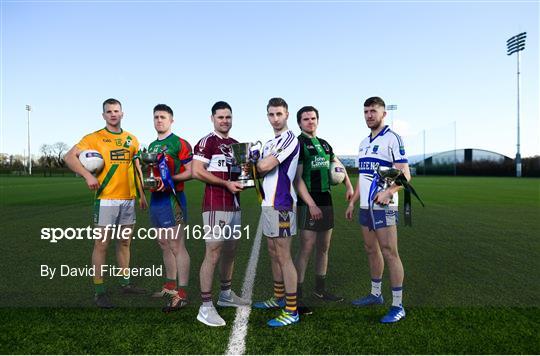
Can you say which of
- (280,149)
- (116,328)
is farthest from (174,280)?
(280,149)

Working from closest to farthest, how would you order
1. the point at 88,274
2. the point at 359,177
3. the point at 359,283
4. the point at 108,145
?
the point at 359,177 < the point at 108,145 < the point at 359,283 < the point at 88,274

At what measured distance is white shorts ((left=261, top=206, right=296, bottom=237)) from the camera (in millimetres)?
3977

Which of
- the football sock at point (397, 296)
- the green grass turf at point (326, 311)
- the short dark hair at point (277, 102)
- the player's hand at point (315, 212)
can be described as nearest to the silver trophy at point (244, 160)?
the short dark hair at point (277, 102)

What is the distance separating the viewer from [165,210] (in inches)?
181

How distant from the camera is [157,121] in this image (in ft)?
15.1

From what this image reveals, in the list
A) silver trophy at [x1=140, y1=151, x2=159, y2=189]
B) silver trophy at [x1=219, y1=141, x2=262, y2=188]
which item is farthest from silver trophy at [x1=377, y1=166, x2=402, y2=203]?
silver trophy at [x1=140, y1=151, x2=159, y2=189]

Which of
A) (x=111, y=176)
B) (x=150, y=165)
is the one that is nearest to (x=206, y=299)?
(x=150, y=165)

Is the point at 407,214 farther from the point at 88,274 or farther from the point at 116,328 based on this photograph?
the point at 88,274

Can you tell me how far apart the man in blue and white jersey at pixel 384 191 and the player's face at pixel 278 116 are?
890 mm

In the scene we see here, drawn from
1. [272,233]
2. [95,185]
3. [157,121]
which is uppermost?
[157,121]

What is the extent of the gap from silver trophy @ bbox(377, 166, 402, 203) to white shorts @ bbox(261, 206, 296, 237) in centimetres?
97

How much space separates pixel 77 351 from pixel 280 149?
2422 millimetres

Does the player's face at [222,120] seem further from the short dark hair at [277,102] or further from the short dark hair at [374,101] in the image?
the short dark hair at [374,101]

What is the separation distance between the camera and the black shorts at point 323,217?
456cm
